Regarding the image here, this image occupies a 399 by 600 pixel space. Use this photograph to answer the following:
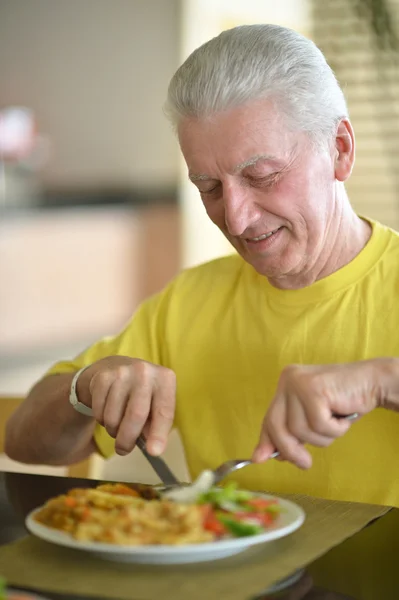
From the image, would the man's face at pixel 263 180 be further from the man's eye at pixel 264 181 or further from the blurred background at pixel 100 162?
the blurred background at pixel 100 162

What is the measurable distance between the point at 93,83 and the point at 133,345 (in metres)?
5.48

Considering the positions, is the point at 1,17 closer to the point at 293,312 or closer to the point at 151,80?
the point at 151,80

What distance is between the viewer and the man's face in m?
1.37

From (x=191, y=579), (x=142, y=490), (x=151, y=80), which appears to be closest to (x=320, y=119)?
(x=142, y=490)

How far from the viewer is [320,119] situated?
1.42 meters

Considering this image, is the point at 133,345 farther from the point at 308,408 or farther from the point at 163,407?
the point at 308,408

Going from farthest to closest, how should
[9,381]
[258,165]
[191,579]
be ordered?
[9,381], [258,165], [191,579]

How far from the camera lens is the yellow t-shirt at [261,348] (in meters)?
1.47

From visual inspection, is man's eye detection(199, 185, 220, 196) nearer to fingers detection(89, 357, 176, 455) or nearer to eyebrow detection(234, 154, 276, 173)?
eyebrow detection(234, 154, 276, 173)

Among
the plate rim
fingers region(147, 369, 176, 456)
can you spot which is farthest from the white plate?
fingers region(147, 369, 176, 456)

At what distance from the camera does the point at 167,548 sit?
3.02 ft

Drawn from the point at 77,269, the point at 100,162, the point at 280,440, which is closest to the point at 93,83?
the point at 100,162

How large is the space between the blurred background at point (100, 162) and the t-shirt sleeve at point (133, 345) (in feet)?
10.0

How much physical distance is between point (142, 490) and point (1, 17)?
6.21 m
